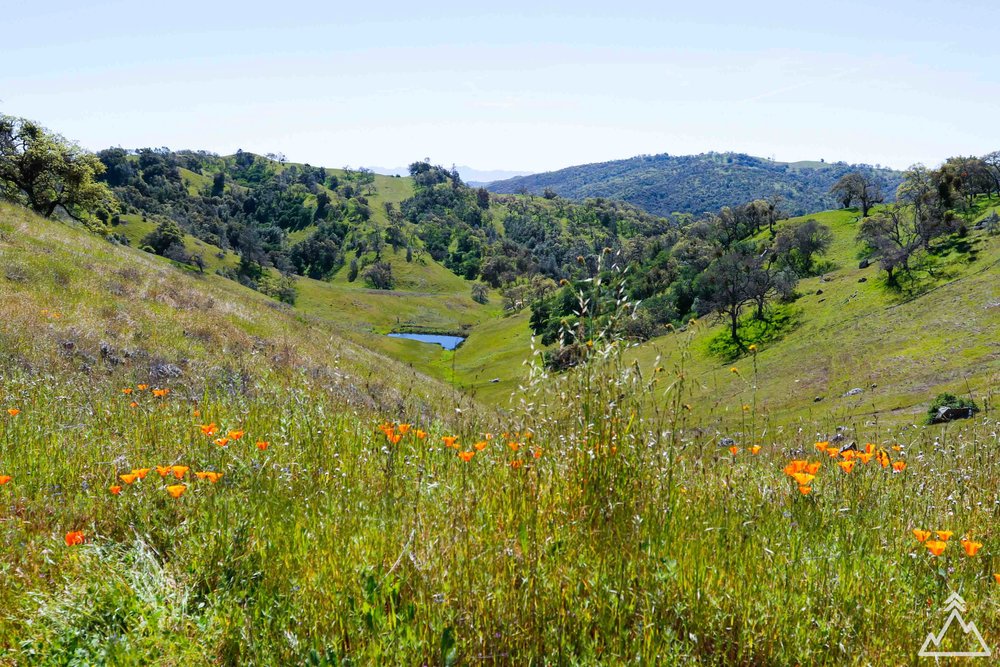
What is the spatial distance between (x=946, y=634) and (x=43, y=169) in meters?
55.4

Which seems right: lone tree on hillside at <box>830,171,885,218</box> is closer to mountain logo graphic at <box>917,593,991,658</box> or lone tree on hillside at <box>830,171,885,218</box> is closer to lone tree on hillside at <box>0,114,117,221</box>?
lone tree on hillside at <box>0,114,117,221</box>

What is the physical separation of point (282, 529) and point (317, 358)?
19.1m

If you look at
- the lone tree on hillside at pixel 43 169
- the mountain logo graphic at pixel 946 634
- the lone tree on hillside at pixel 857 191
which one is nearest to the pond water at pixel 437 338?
the lone tree on hillside at pixel 857 191

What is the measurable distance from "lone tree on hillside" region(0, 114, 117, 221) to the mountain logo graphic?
51.6m

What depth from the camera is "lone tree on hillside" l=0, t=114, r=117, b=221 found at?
41438 mm

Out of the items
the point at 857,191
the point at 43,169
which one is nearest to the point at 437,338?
the point at 857,191

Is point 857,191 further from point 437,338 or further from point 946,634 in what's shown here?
point 946,634

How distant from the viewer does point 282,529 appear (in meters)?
3.40

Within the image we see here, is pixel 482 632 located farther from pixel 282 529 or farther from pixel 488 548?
pixel 282 529

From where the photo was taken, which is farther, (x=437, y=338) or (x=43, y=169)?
(x=437, y=338)

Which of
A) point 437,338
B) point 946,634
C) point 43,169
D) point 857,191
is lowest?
point 437,338

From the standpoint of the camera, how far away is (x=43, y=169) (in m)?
42.5

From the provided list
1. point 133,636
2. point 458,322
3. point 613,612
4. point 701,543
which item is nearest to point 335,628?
point 133,636

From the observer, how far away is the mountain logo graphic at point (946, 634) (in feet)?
8.43
